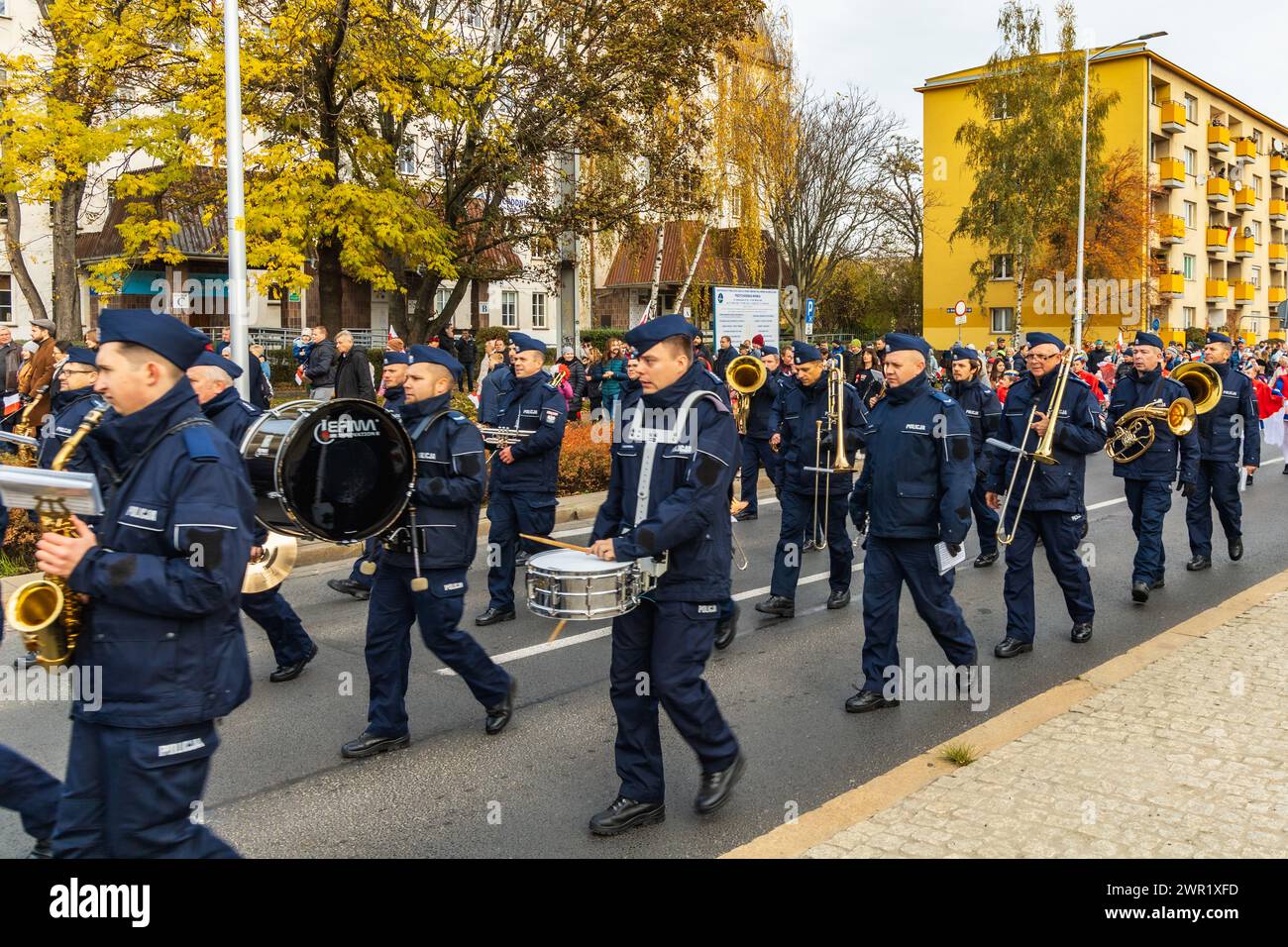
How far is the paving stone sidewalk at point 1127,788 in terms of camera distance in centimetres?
425

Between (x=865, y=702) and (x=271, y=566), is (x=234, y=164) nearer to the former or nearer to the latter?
(x=271, y=566)

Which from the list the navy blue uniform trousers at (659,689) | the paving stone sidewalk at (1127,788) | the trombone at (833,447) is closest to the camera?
the paving stone sidewalk at (1127,788)

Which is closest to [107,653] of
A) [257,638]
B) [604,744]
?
[604,744]

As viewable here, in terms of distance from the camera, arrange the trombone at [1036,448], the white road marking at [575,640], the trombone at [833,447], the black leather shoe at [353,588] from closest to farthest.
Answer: the white road marking at [575,640], the trombone at [1036,448], the trombone at [833,447], the black leather shoe at [353,588]

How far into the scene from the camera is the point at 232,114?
12602mm

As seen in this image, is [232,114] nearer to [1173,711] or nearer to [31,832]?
[31,832]

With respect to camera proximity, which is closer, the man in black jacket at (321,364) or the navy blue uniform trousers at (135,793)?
the navy blue uniform trousers at (135,793)

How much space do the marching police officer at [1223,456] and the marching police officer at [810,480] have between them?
11.5 feet

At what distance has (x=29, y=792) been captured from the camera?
3986 millimetres

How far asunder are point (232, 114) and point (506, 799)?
1014cm

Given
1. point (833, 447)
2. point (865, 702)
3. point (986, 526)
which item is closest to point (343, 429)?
point (865, 702)

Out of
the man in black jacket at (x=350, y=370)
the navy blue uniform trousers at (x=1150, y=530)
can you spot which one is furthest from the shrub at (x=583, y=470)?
the navy blue uniform trousers at (x=1150, y=530)

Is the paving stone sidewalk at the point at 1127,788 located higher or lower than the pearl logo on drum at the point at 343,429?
lower

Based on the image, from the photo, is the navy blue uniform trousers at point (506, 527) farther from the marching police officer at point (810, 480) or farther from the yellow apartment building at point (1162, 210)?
the yellow apartment building at point (1162, 210)
